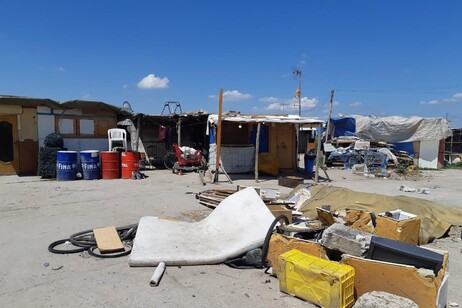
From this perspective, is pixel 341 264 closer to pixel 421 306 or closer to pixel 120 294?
pixel 421 306

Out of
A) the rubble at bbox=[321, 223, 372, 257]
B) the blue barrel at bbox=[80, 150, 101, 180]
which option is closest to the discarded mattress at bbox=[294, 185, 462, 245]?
the rubble at bbox=[321, 223, 372, 257]

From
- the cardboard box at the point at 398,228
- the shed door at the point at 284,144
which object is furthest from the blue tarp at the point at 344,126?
the cardboard box at the point at 398,228

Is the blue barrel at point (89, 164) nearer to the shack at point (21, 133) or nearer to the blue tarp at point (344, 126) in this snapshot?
the shack at point (21, 133)

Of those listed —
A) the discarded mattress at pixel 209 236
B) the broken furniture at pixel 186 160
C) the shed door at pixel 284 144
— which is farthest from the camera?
the shed door at pixel 284 144

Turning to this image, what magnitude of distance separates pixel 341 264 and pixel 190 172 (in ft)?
39.2

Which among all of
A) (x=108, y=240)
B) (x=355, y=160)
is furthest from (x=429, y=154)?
(x=108, y=240)

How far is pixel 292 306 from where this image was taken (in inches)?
142

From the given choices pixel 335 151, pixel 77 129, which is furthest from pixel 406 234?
pixel 335 151

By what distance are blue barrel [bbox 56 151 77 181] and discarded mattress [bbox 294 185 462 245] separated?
8.43m

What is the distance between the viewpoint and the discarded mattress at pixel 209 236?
466 centimetres

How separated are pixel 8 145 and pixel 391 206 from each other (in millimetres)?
12941

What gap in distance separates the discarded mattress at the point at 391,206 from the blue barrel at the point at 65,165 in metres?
8.43

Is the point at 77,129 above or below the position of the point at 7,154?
above

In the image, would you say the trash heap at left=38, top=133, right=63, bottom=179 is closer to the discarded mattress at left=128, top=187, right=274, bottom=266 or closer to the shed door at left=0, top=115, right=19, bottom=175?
the shed door at left=0, top=115, right=19, bottom=175
